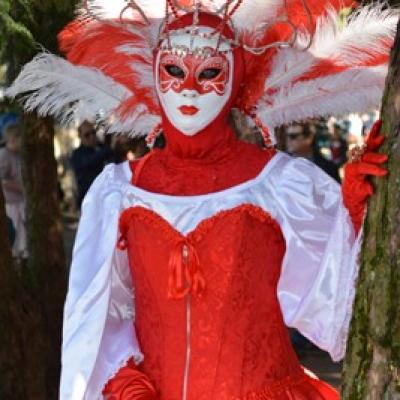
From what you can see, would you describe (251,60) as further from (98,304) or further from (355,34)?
(98,304)

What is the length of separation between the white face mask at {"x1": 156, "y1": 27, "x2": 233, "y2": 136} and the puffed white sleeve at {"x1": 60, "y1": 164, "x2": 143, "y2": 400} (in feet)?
1.04

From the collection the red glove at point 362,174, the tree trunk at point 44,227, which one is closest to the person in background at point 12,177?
the tree trunk at point 44,227

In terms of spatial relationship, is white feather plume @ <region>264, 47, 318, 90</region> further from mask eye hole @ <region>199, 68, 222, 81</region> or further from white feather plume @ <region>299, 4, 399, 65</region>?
mask eye hole @ <region>199, 68, 222, 81</region>

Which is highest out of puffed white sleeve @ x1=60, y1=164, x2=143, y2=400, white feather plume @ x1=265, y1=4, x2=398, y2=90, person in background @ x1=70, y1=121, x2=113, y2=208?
white feather plume @ x1=265, y1=4, x2=398, y2=90

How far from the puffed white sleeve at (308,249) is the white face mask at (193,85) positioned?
286 millimetres

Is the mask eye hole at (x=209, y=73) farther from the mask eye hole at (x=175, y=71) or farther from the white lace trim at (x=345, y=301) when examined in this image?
the white lace trim at (x=345, y=301)

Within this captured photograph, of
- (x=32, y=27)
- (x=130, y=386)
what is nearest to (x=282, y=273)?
(x=130, y=386)

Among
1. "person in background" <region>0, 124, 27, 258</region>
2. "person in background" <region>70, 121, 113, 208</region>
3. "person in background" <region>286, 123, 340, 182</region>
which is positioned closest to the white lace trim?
"person in background" <region>286, 123, 340, 182</region>

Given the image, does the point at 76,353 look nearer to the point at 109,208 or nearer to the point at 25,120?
the point at 109,208

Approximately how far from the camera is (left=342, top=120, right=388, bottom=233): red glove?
235 cm

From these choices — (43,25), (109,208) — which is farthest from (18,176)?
(109,208)

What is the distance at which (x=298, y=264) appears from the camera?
124 inches

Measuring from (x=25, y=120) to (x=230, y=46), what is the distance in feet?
8.99

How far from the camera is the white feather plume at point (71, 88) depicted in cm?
350
